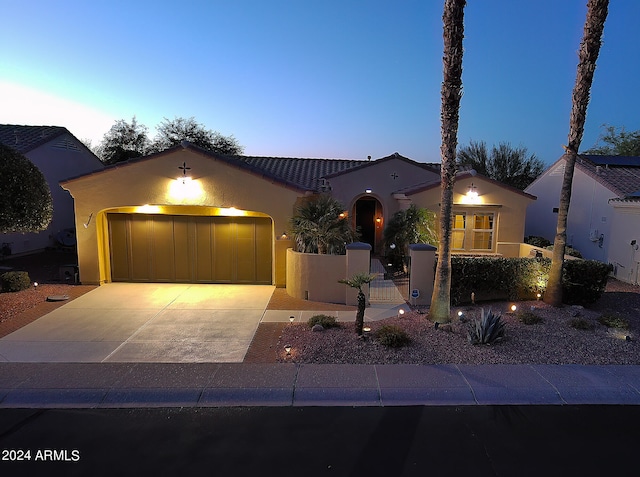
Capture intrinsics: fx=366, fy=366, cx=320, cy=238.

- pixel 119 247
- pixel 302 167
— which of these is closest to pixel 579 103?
pixel 119 247

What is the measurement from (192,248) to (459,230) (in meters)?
10.9

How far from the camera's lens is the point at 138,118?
101 feet

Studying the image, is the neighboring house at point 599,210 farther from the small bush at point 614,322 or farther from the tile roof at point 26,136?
the tile roof at point 26,136

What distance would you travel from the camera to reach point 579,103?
8.39 m

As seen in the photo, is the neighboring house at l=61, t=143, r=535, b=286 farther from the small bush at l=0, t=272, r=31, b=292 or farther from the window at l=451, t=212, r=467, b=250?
the window at l=451, t=212, r=467, b=250

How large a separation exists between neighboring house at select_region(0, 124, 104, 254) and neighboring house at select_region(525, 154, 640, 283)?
78.6 ft

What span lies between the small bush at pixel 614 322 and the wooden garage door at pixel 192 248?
29.4ft

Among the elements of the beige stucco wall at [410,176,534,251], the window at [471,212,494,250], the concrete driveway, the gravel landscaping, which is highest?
the beige stucco wall at [410,176,534,251]

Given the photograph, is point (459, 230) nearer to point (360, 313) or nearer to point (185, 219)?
point (360, 313)

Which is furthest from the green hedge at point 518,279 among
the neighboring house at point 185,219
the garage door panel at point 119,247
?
the garage door panel at point 119,247

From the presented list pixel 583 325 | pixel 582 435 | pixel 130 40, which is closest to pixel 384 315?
pixel 583 325

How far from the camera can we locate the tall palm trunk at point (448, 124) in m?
7.04

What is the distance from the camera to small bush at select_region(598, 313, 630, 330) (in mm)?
7719

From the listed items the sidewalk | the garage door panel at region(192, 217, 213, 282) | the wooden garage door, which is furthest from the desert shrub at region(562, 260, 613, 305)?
the garage door panel at region(192, 217, 213, 282)
